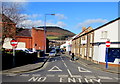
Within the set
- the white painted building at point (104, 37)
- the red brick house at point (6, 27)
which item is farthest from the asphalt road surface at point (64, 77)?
the white painted building at point (104, 37)

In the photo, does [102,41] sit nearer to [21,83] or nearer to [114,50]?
[114,50]

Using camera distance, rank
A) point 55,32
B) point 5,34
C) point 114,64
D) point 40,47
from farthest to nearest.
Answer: point 55,32, point 40,47, point 114,64, point 5,34

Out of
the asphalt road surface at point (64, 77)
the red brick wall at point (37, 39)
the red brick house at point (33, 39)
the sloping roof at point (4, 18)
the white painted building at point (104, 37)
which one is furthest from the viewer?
the red brick wall at point (37, 39)

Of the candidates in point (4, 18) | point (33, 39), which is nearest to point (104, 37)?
point (4, 18)

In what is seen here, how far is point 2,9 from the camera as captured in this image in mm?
18953

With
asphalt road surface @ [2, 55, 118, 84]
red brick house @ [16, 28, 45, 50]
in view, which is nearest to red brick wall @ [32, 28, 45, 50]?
red brick house @ [16, 28, 45, 50]

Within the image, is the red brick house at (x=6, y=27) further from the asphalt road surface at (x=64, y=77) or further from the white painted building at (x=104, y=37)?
the white painted building at (x=104, y=37)

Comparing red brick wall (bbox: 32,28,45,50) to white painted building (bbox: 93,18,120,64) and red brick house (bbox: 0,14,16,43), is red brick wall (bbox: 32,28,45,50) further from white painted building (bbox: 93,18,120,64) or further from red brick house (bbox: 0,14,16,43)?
red brick house (bbox: 0,14,16,43)

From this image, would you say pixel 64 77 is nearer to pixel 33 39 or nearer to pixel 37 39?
pixel 37 39

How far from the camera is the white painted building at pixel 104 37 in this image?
20.8 metres

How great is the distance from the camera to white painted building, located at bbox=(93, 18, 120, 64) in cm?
2085

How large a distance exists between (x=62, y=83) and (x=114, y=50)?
13.8 meters

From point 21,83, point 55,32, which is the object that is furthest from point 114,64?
point 55,32

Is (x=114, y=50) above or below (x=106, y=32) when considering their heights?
below
